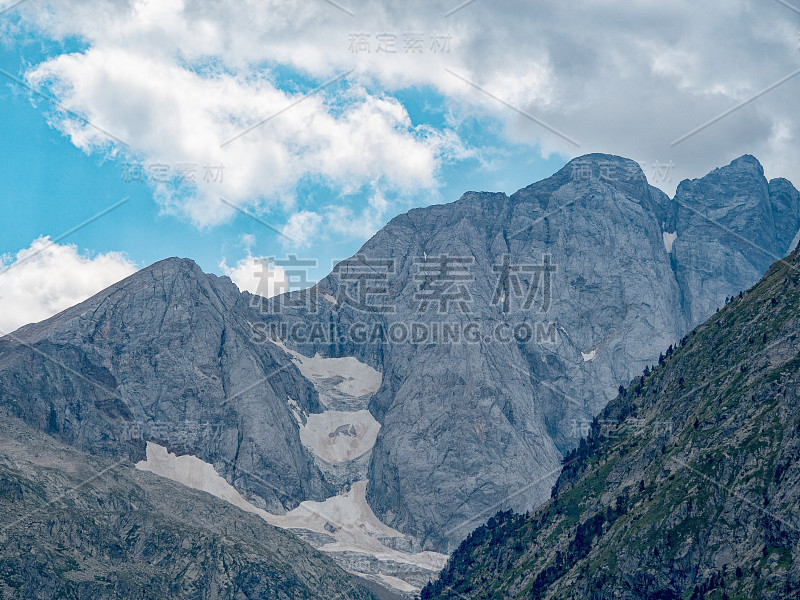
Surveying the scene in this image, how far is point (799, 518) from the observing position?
19962 centimetres

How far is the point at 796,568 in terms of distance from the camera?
7461 inches

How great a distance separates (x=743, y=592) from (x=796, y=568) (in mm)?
14287

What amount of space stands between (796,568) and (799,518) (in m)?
13.6

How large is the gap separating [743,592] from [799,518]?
19591mm

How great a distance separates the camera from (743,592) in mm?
199125
